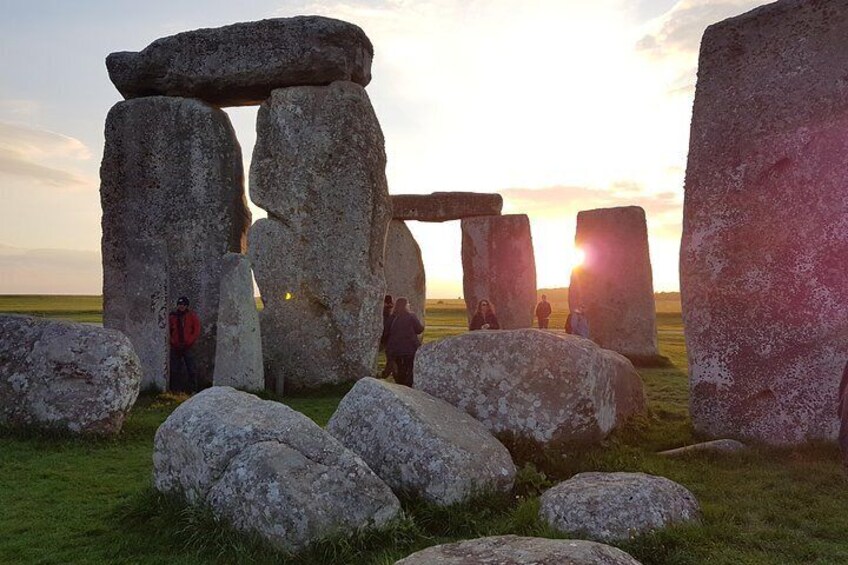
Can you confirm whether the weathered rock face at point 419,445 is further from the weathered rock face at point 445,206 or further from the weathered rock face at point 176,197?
the weathered rock face at point 445,206

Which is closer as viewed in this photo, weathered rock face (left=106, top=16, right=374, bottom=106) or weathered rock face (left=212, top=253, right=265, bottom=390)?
weathered rock face (left=212, top=253, right=265, bottom=390)

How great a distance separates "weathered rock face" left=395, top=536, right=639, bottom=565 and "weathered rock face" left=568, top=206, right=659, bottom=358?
12.4 m

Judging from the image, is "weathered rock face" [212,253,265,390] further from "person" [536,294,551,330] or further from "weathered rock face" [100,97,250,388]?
"person" [536,294,551,330]

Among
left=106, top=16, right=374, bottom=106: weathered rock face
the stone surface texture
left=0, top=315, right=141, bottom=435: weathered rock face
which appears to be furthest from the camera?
left=106, top=16, right=374, bottom=106: weathered rock face

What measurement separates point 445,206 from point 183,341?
10.9 m

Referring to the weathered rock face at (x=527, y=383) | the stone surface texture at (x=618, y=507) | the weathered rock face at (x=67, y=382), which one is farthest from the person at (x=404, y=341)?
the stone surface texture at (x=618, y=507)

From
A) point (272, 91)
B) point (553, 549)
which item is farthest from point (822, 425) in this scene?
point (272, 91)

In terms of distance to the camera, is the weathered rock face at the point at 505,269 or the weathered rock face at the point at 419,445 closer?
the weathered rock face at the point at 419,445

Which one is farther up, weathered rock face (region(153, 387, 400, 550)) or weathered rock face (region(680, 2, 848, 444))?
weathered rock face (region(680, 2, 848, 444))

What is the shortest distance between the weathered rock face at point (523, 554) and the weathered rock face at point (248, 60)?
10.3m

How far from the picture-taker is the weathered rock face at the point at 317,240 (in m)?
12.4

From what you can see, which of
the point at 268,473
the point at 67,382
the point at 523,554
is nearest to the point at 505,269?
the point at 67,382

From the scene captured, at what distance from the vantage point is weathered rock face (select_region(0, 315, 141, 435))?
7801 millimetres

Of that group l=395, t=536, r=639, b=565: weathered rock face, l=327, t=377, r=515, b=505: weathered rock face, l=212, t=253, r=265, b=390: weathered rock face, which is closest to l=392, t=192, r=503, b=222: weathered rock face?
l=212, t=253, r=265, b=390: weathered rock face
